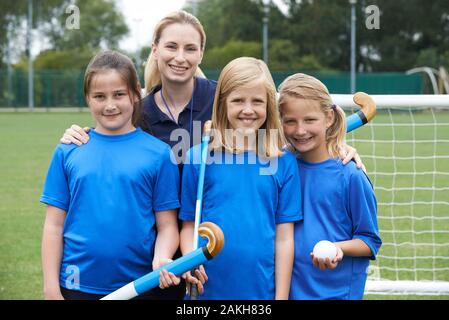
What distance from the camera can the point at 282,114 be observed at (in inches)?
124

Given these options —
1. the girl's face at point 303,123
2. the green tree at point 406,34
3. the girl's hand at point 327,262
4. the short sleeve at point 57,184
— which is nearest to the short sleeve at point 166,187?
the short sleeve at point 57,184

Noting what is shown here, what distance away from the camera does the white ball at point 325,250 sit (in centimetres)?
292

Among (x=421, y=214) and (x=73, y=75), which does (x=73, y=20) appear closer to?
(x=421, y=214)

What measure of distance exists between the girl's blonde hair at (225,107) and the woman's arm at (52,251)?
0.70 m

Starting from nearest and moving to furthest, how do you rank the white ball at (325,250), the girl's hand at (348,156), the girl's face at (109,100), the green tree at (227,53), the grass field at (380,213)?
the white ball at (325,250) < the girl's face at (109,100) < the girl's hand at (348,156) < the grass field at (380,213) < the green tree at (227,53)

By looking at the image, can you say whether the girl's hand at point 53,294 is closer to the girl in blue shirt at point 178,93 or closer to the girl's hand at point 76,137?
the girl in blue shirt at point 178,93

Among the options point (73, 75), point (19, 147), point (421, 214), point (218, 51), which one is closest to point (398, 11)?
point (218, 51)

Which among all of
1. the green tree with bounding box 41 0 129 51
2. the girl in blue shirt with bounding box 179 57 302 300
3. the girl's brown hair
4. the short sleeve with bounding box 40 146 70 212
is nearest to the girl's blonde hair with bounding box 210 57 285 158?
the girl in blue shirt with bounding box 179 57 302 300

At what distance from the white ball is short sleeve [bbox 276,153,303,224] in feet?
0.51

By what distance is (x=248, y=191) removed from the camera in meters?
2.96

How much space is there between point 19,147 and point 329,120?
1664 centimetres

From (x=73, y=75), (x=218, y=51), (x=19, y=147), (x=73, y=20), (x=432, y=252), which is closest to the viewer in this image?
(x=73, y=20)

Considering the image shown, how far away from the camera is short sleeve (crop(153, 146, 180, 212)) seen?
3053mm

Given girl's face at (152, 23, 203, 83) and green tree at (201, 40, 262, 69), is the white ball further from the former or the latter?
green tree at (201, 40, 262, 69)
